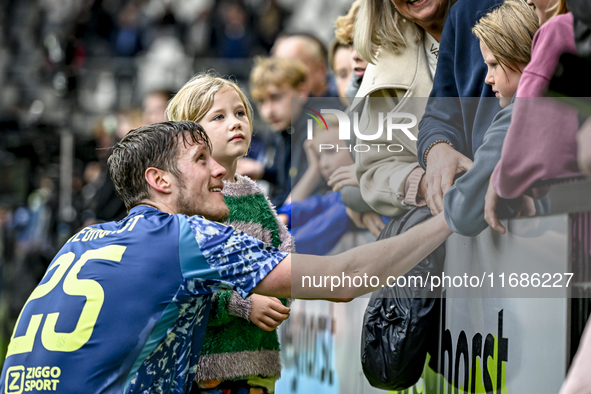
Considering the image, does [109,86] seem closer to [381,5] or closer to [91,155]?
[91,155]

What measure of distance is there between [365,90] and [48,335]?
1.30m

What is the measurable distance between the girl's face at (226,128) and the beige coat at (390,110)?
420mm

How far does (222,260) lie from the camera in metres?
1.82

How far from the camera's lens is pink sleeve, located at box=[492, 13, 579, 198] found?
1.50m

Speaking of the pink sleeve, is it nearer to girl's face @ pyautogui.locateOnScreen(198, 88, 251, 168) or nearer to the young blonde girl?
the young blonde girl

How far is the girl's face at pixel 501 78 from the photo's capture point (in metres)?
1.75

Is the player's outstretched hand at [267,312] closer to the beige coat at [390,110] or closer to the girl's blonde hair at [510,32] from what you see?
the beige coat at [390,110]

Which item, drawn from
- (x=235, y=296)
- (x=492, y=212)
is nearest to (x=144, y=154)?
(x=235, y=296)

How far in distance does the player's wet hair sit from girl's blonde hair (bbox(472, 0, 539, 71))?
93cm

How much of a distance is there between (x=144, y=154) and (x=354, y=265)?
0.73m

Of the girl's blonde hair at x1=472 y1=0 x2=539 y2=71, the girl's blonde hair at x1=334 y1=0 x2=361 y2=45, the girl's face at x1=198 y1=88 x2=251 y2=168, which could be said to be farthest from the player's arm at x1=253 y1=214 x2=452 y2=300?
the girl's blonde hair at x1=334 y1=0 x2=361 y2=45

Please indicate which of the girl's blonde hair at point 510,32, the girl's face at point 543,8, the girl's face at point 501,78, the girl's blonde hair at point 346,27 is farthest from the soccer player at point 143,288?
the girl's blonde hair at point 346,27

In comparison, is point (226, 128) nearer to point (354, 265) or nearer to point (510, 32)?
point (354, 265)

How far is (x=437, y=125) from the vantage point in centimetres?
198
